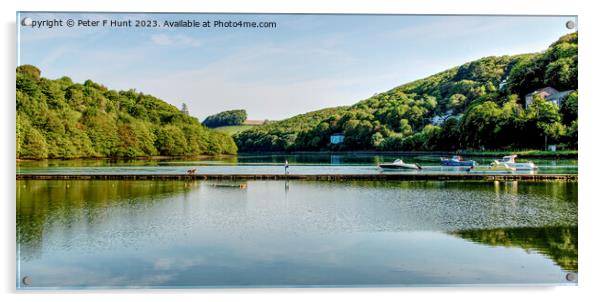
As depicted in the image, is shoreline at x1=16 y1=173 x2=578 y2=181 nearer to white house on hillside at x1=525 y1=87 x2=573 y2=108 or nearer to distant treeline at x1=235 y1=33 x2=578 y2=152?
distant treeline at x1=235 y1=33 x2=578 y2=152

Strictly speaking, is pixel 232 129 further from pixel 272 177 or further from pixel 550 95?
pixel 550 95

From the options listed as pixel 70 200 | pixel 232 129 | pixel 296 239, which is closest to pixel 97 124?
pixel 70 200

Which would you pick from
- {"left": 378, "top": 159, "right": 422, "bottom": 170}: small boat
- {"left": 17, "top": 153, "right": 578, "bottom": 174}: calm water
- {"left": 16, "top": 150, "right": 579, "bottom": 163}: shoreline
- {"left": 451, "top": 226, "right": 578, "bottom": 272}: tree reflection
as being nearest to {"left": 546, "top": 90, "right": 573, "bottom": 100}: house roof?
A: {"left": 16, "top": 150, "right": 579, "bottom": 163}: shoreline
